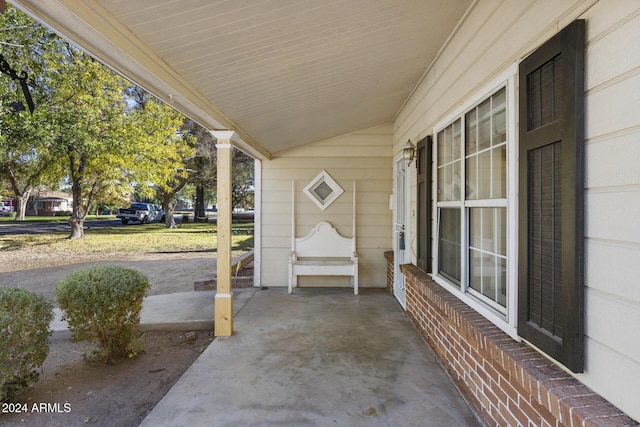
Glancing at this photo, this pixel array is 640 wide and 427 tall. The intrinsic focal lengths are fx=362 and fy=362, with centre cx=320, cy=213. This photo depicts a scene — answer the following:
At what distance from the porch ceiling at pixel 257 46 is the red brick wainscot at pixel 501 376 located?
6.42 feet

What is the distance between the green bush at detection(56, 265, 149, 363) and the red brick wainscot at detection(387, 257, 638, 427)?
2.60 metres

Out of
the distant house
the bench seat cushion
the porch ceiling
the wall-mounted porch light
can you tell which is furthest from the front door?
the distant house

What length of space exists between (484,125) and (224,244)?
2.57 m

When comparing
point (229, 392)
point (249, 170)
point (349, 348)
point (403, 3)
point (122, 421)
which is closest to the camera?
point (403, 3)

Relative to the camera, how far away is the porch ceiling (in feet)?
5.62

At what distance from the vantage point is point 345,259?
226 inches

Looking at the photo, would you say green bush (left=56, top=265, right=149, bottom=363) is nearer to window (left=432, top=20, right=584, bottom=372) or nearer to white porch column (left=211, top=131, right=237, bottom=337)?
white porch column (left=211, top=131, right=237, bottom=337)

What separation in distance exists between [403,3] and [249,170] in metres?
17.6

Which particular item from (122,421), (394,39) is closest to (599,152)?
(394,39)

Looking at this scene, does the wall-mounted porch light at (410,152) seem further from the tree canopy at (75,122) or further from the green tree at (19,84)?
the green tree at (19,84)

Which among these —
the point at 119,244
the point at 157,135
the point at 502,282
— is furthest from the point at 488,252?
the point at 119,244

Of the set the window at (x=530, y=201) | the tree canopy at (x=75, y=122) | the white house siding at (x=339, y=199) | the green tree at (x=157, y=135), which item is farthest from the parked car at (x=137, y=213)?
the window at (x=530, y=201)

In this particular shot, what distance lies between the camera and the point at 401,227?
4797 mm

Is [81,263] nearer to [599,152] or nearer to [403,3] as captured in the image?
[403,3]
